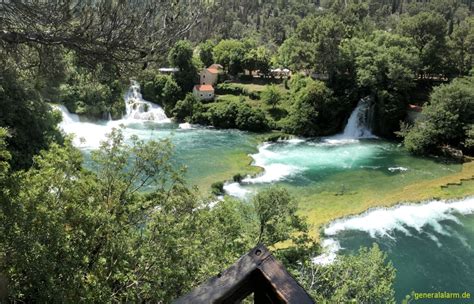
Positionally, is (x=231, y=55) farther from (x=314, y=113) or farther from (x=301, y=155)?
(x=301, y=155)

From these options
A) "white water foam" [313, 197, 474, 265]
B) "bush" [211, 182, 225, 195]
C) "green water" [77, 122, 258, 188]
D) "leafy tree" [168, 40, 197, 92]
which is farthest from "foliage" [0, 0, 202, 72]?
"leafy tree" [168, 40, 197, 92]

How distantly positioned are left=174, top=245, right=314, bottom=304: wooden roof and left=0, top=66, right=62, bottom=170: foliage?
21245 mm

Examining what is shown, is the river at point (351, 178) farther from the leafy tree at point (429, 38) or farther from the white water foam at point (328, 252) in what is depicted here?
the leafy tree at point (429, 38)

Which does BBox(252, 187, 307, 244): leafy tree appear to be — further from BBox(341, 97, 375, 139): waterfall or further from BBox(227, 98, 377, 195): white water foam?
BBox(341, 97, 375, 139): waterfall

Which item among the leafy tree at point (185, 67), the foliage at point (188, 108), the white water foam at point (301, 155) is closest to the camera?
the white water foam at point (301, 155)

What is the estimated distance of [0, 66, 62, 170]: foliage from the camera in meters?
22.5

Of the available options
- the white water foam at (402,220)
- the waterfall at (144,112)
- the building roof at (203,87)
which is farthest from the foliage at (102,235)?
the building roof at (203,87)

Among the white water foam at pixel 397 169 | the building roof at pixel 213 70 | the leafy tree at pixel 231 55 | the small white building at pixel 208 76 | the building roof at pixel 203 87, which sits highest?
the leafy tree at pixel 231 55

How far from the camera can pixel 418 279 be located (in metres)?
19.2

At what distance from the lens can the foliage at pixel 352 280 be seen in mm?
14672

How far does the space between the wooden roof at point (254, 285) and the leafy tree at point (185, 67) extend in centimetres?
5271

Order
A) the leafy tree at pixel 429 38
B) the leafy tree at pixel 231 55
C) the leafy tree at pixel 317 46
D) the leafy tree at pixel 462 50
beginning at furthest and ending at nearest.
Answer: the leafy tree at pixel 231 55 < the leafy tree at pixel 462 50 < the leafy tree at pixel 429 38 < the leafy tree at pixel 317 46

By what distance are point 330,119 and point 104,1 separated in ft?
134

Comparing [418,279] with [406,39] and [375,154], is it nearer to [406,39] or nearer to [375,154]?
[375,154]
